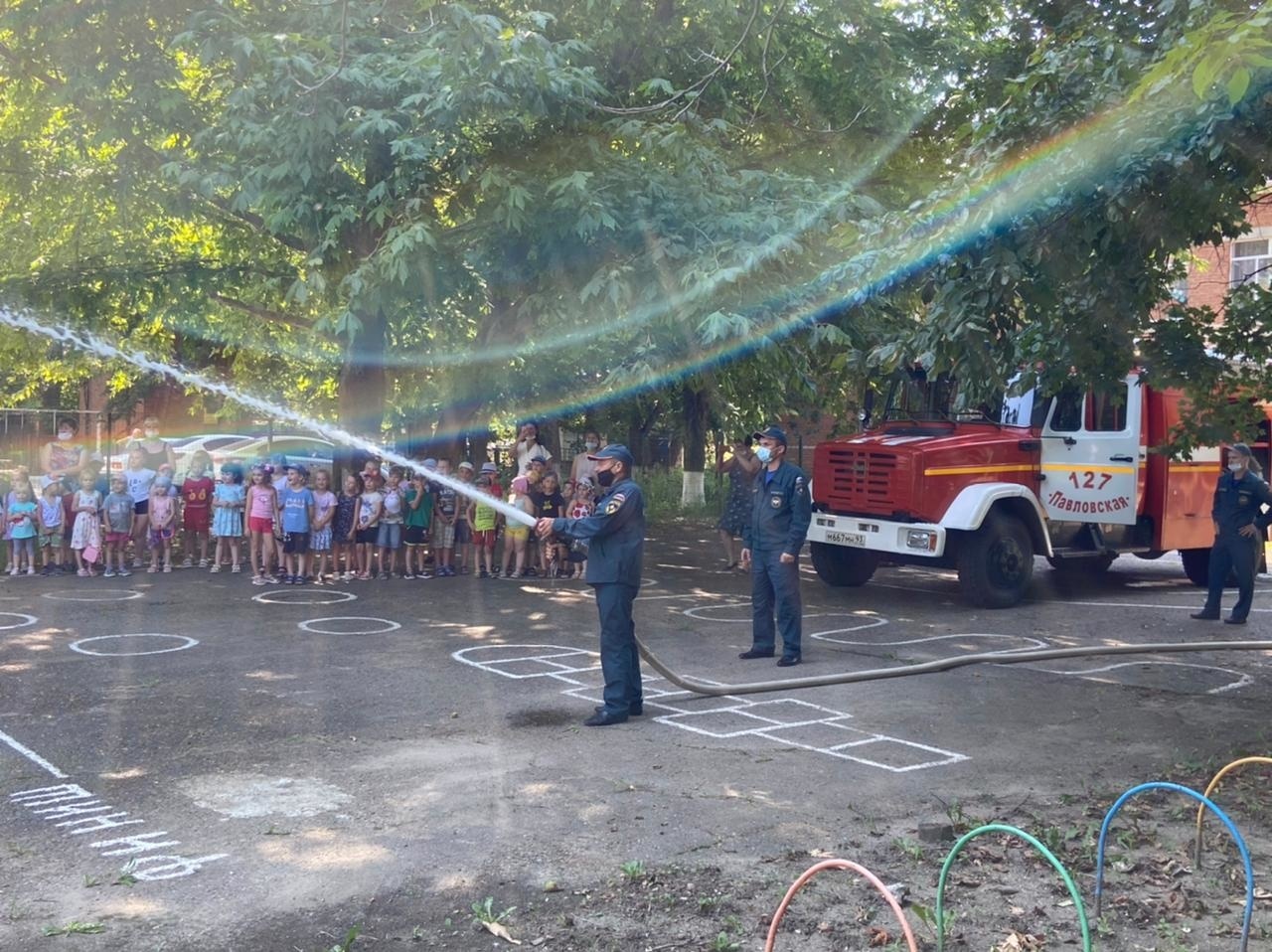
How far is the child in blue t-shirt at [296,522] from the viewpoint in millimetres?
14734

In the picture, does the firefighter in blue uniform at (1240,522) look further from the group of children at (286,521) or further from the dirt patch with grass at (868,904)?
the group of children at (286,521)

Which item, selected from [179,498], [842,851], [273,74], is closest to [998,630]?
[842,851]

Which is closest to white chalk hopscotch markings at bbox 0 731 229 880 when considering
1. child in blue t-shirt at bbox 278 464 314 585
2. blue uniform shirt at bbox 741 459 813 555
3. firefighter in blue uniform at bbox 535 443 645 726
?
firefighter in blue uniform at bbox 535 443 645 726

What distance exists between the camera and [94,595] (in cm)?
1355

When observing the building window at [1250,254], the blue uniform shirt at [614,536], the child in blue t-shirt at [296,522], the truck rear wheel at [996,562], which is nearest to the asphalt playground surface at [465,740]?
the truck rear wheel at [996,562]

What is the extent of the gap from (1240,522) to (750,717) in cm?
636

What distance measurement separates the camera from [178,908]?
5.01m

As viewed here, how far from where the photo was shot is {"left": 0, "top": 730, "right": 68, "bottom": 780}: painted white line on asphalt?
271 inches

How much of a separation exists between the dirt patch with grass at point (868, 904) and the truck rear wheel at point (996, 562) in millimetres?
7226

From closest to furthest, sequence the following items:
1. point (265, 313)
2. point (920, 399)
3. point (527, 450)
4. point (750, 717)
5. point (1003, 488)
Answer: point (750, 717) → point (1003, 488) → point (920, 399) → point (527, 450) → point (265, 313)

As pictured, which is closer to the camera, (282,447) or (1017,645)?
(1017,645)

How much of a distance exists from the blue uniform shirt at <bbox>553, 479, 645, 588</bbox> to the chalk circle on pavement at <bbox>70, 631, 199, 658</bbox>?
416cm

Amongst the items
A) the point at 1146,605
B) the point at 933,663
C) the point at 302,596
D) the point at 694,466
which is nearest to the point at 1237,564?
the point at 1146,605

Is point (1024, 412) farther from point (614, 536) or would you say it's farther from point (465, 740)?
point (465, 740)
